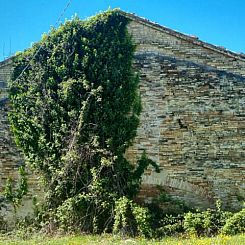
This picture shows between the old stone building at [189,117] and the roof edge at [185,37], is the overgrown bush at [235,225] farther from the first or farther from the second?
the roof edge at [185,37]

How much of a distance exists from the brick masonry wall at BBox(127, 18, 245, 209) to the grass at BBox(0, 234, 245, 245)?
9.17ft

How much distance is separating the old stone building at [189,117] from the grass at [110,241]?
8.90 ft

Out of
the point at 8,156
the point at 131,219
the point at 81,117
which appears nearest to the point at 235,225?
the point at 131,219

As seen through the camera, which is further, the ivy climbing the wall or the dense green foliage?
the dense green foliage

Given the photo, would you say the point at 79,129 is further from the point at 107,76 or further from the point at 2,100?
the point at 2,100

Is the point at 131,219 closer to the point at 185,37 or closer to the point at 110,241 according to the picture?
the point at 110,241

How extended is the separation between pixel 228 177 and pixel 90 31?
5.62 meters

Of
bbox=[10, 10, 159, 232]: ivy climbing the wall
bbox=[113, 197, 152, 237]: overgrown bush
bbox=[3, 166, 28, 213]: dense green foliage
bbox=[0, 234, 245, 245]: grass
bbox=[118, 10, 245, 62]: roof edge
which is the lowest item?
bbox=[0, 234, 245, 245]: grass

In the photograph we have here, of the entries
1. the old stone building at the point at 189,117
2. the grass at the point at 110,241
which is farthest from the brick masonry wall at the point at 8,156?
the grass at the point at 110,241

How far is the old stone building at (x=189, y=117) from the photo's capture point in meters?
13.2

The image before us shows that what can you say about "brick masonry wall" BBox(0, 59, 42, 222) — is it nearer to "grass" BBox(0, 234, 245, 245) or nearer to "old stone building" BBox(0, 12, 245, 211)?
"old stone building" BBox(0, 12, 245, 211)

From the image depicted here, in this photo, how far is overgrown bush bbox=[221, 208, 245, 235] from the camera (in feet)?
36.3

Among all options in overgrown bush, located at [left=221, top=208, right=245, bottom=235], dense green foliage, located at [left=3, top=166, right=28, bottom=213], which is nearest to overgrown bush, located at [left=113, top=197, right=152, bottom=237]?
overgrown bush, located at [left=221, top=208, right=245, bottom=235]

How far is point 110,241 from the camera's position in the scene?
413 inches
